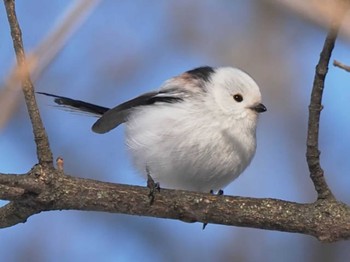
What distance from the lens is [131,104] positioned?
242cm

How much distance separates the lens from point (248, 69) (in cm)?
354

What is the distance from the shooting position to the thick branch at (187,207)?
5.14 feet

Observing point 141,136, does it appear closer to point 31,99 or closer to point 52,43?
point 31,99

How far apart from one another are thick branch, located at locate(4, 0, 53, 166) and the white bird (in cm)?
74

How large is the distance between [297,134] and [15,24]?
2.42 metres

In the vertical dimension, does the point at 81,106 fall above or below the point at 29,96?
above

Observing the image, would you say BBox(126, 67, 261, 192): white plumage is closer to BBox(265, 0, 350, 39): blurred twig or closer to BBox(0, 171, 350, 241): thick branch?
BBox(0, 171, 350, 241): thick branch

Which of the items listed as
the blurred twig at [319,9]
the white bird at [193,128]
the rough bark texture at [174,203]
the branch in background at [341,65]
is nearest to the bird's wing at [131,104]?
the white bird at [193,128]

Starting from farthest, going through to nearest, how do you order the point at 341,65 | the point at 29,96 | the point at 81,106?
the point at 81,106, the point at 29,96, the point at 341,65


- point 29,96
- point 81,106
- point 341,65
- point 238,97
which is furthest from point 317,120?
point 81,106

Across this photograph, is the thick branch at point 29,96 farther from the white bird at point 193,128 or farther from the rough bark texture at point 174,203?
the white bird at point 193,128

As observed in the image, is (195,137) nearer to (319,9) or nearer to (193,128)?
(193,128)

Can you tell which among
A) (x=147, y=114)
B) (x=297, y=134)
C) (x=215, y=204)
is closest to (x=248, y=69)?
(x=297, y=134)

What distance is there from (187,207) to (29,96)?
1.58 feet
